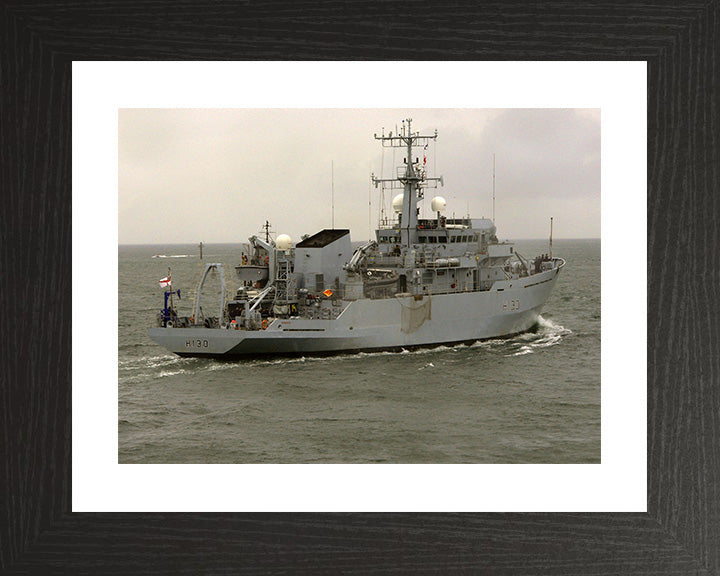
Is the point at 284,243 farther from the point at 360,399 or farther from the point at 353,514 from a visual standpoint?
the point at 353,514

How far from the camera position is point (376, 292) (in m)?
11.0

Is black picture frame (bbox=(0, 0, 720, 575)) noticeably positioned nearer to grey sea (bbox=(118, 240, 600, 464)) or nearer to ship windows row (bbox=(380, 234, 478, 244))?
grey sea (bbox=(118, 240, 600, 464))

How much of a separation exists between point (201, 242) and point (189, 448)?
1.99m

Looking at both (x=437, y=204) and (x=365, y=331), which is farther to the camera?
(x=437, y=204)

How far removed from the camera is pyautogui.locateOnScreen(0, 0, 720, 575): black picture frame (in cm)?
462

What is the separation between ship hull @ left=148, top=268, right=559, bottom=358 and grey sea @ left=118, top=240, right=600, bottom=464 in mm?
165

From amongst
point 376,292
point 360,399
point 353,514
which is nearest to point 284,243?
point 376,292

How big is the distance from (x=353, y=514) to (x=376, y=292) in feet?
21.2

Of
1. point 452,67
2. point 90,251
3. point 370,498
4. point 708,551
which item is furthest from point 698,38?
point 90,251

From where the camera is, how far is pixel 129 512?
465cm

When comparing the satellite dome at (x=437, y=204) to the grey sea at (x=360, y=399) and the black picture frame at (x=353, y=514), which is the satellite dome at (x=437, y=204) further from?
the black picture frame at (x=353, y=514)

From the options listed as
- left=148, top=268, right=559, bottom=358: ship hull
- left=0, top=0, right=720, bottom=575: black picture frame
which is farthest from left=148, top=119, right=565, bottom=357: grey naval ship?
left=0, top=0, right=720, bottom=575: black picture frame

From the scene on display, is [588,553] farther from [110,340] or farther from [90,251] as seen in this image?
[90,251]

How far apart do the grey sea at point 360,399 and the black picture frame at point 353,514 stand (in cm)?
62
